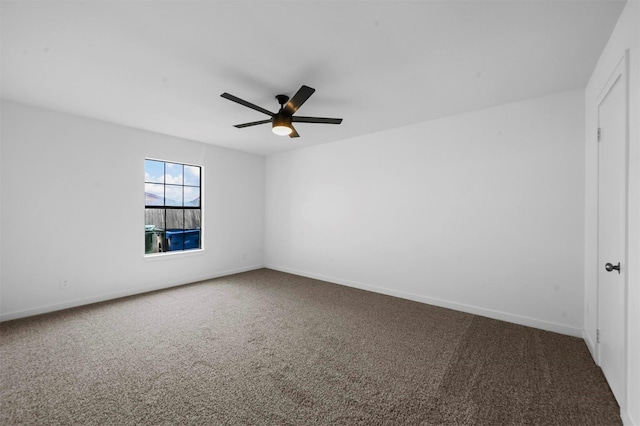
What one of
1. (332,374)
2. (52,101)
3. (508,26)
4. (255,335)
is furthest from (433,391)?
(52,101)

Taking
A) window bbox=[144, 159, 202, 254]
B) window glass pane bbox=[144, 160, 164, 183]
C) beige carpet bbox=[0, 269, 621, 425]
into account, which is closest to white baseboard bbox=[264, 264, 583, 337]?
beige carpet bbox=[0, 269, 621, 425]

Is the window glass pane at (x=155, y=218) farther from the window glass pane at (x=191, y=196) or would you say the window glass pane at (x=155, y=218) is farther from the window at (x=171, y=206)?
the window glass pane at (x=191, y=196)

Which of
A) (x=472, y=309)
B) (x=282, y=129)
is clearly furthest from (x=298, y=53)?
(x=472, y=309)

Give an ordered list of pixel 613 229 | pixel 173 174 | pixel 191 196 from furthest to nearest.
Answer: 1. pixel 191 196
2. pixel 173 174
3. pixel 613 229

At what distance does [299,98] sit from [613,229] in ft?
8.68

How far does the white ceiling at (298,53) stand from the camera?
1.75 m

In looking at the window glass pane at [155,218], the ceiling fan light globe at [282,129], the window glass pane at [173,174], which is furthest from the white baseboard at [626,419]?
the window glass pane at [173,174]

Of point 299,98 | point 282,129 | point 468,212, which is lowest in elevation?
point 468,212

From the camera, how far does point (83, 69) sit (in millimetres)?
2457

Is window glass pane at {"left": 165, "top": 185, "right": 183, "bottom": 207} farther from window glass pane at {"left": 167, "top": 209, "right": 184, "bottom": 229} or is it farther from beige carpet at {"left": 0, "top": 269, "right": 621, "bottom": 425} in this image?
beige carpet at {"left": 0, "top": 269, "right": 621, "bottom": 425}

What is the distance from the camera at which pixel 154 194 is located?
15.1 ft

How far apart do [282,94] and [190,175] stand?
117 inches

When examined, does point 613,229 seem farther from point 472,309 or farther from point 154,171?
point 154,171

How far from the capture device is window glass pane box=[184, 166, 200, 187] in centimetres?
498
